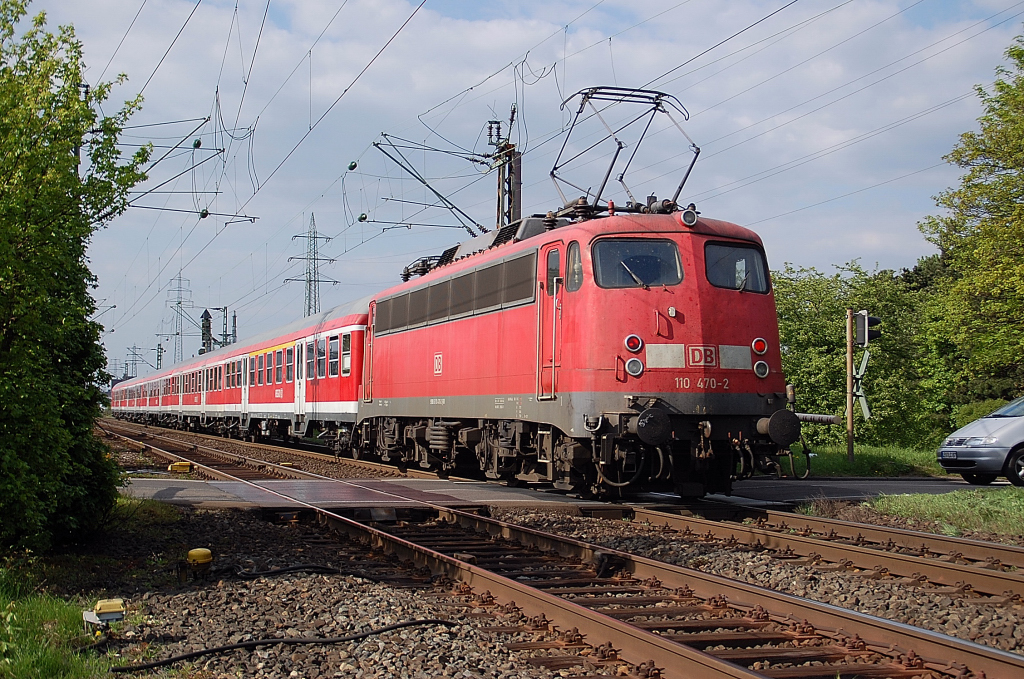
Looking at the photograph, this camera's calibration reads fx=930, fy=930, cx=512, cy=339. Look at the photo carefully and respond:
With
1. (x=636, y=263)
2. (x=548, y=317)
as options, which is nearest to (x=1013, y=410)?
(x=636, y=263)

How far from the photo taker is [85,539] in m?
8.82

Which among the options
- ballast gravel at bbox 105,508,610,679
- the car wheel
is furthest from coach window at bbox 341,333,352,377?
the car wheel

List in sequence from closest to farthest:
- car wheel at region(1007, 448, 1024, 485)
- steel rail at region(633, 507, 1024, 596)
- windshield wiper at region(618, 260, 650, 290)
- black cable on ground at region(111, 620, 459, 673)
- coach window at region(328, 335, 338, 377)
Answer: black cable on ground at region(111, 620, 459, 673), steel rail at region(633, 507, 1024, 596), windshield wiper at region(618, 260, 650, 290), car wheel at region(1007, 448, 1024, 485), coach window at region(328, 335, 338, 377)

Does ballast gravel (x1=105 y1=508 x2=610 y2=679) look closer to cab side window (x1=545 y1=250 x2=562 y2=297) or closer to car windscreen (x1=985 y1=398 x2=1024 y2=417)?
cab side window (x1=545 y1=250 x2=562 y2=297)

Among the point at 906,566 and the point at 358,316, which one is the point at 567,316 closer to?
the point at 906,566

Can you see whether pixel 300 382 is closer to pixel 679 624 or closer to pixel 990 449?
pixel 990 449

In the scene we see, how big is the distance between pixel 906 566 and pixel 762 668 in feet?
10.2

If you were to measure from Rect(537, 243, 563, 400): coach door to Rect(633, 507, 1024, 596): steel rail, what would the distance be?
2.17 metres

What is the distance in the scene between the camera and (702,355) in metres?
10.9

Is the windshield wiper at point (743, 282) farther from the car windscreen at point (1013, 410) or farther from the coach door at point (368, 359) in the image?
the coach door at point (368, 359)

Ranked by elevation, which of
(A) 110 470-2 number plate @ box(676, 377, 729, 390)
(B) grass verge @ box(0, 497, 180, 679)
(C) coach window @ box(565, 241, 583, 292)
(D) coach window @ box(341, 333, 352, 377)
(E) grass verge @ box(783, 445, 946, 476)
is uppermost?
(C) coach window @ box(565, 241, 583, 292)

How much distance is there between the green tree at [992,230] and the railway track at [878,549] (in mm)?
19597

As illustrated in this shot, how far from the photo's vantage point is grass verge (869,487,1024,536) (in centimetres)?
1001

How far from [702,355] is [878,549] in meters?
3.08
